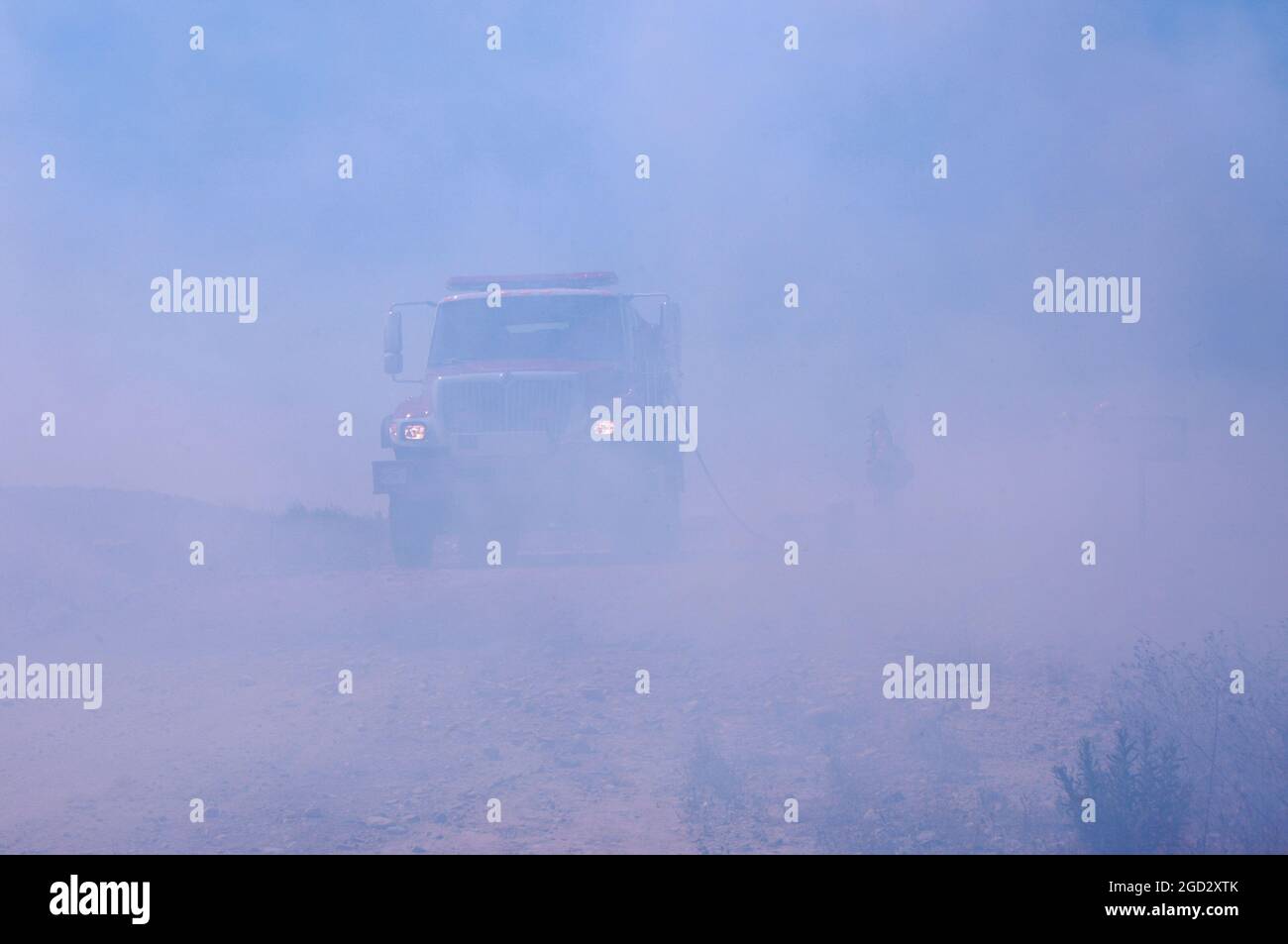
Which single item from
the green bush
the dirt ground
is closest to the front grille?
the dirt ground

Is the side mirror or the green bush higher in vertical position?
the side mirror

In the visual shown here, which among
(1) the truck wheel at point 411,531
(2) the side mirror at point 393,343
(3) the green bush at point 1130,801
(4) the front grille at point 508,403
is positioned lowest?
(3) the green bush at point 1130,801

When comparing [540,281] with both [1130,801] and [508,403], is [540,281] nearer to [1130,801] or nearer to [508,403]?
[508,403]

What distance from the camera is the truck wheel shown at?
13.1m

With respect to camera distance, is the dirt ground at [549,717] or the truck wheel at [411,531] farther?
the truck wheel at [411,531]

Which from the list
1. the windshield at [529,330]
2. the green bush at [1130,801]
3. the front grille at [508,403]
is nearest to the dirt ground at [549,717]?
the green bush at [1130,801]

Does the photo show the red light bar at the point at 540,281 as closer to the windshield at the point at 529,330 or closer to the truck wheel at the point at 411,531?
the windshield at the point at 529,330

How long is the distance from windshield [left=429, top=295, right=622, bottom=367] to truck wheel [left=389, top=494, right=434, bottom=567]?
182 centimetres

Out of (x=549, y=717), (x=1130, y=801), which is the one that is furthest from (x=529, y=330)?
(x=1130, y=801)

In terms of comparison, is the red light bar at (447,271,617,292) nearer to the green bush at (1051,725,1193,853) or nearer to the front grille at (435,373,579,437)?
the front grille at (435,373,579,437)

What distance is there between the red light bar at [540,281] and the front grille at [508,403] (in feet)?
5.11

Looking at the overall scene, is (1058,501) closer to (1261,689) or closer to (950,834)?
(1261,689)

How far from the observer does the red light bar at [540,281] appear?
14.1 metres
